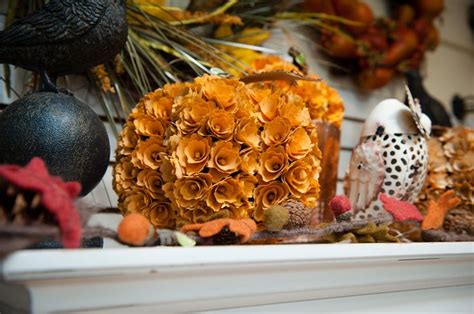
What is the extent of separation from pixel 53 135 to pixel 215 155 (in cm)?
18

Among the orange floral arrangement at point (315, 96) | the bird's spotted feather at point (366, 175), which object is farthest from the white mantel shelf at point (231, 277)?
the orange floral arrangement at point (315, 96)

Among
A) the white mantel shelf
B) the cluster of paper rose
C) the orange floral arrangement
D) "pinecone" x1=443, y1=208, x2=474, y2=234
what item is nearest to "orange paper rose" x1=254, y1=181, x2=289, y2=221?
the cluster of paper rose

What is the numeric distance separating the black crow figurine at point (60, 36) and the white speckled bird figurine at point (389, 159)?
0.38m

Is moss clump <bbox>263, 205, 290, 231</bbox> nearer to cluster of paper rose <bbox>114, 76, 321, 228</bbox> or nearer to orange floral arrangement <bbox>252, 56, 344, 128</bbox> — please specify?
cluster of paper rose <bbox>114, 76, 321, 228</bbox>

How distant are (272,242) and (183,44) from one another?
413 millimetres

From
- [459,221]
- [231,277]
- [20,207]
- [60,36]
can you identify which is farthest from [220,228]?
[459,221]

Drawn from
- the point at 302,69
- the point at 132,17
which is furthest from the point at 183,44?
the point at 302,69

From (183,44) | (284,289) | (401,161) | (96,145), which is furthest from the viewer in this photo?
(183,44)

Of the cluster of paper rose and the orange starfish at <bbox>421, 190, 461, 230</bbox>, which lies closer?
the cluster of paper rose

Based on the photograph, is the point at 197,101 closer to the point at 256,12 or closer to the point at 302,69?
the point at 302,69

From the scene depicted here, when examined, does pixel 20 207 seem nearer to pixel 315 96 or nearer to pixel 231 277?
pixel 231 277

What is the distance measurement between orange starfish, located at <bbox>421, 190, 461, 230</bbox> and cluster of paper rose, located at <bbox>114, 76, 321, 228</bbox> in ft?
0.65

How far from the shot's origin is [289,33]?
112 cm

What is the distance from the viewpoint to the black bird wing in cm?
64
